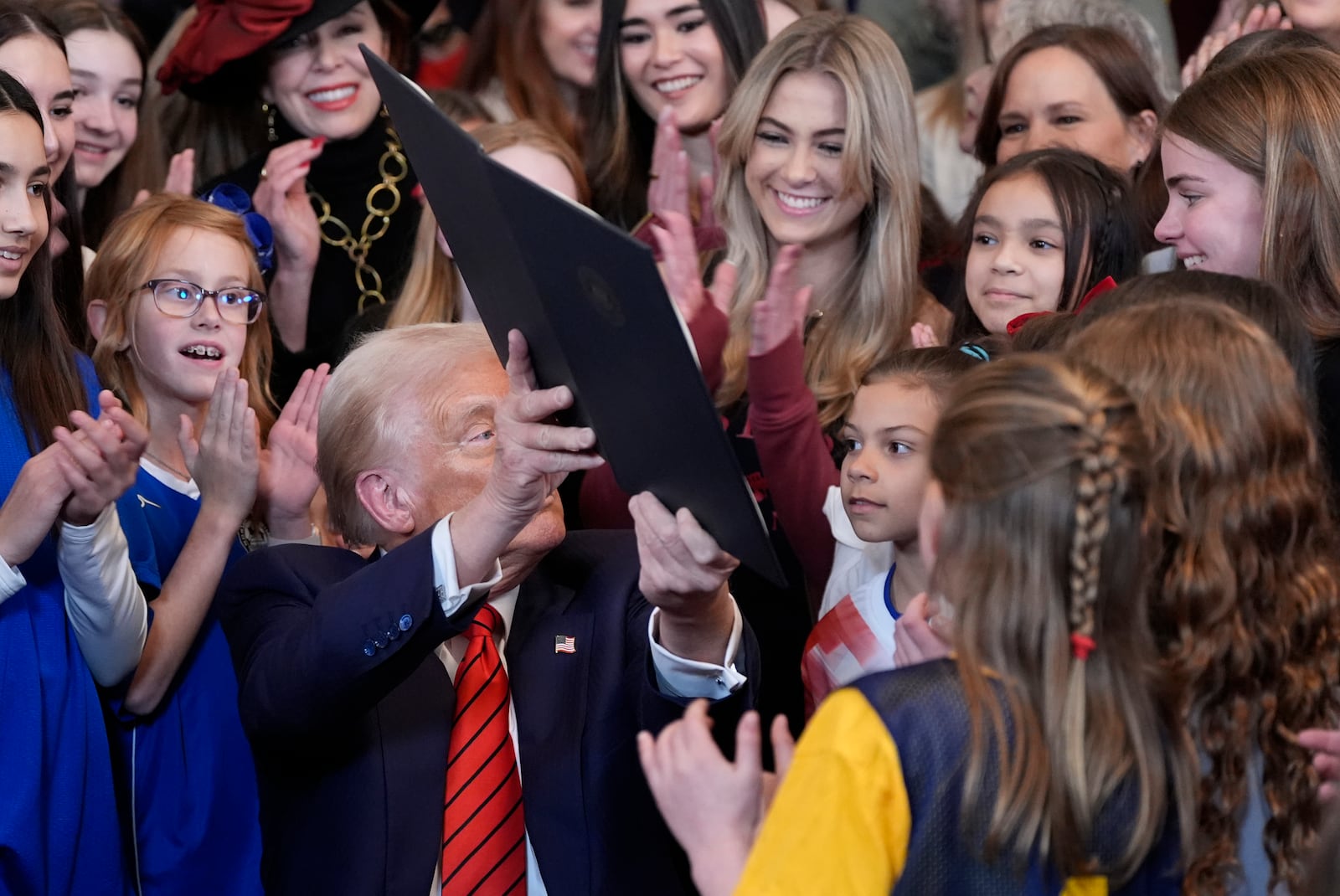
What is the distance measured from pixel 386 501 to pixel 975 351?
971 mm

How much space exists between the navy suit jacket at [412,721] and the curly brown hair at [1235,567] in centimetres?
72

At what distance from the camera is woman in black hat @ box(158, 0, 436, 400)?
12.8 feet

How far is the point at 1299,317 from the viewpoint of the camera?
2230 millimetres

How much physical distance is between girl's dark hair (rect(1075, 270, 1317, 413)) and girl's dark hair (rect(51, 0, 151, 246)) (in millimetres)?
2614

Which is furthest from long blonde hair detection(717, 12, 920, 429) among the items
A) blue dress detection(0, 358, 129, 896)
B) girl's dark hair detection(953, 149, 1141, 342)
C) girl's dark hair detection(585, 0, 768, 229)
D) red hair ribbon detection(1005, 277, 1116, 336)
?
blue dress detection(0, 358, 129, 896)

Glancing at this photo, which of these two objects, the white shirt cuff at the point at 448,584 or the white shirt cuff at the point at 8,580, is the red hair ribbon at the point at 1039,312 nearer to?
the white shirt cuff at the point at 448,584

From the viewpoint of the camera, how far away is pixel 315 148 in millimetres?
3910

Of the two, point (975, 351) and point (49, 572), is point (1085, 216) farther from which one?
point (49, 572)

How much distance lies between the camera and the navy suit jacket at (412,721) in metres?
2.23


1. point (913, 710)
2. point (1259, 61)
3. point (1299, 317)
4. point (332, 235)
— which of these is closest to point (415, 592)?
point (913, 710)

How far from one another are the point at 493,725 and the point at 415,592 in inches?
11.1

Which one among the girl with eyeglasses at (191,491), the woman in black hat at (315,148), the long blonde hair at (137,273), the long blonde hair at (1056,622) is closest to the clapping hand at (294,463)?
the girl with eyeglasses at (191,491)

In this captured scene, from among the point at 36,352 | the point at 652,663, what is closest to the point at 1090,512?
the point at 652,663

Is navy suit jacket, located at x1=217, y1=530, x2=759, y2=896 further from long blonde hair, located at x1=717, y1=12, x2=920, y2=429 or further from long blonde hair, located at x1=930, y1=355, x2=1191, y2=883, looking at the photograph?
long blonde hair, located at x1=717, y1=12, x2=920, y2=429
